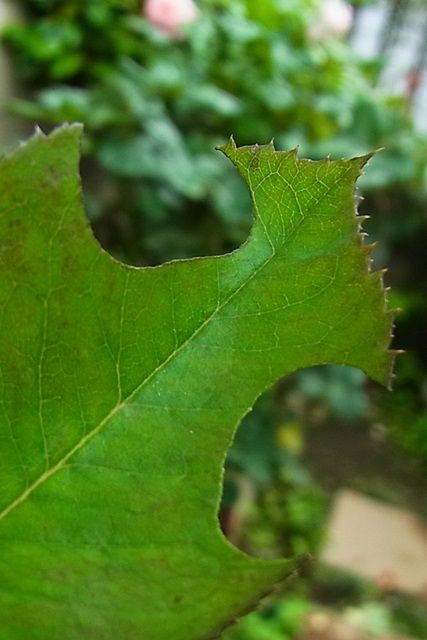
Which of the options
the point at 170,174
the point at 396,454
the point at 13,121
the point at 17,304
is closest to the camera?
the point at 17,304

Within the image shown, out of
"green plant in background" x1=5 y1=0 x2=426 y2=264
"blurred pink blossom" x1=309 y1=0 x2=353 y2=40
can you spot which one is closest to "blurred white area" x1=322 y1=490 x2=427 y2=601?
"green plant in background" x1=5 y1=0 x2=426 y2=264

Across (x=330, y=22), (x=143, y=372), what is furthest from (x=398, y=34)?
(x=143, y=372)

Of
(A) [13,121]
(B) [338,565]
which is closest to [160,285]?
(A) [13,121]

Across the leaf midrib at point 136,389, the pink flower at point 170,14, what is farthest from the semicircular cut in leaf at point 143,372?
the pink flower at point 170,14

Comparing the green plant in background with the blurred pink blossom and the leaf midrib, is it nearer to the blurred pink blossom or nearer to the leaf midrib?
the blurred pink blossom

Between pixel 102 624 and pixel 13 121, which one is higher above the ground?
pixel 13 121

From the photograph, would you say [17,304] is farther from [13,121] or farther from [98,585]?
[13,121]

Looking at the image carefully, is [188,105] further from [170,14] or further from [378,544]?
[378,544]
